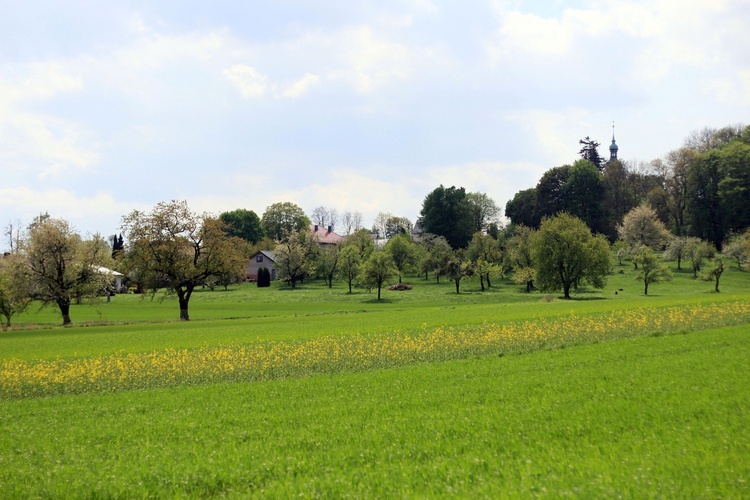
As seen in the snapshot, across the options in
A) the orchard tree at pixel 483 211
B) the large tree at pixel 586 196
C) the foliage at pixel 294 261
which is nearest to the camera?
the foliage at pixel 294 261

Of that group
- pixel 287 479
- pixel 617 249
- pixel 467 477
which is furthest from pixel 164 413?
pixel 617 249

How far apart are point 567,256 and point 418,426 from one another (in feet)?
215

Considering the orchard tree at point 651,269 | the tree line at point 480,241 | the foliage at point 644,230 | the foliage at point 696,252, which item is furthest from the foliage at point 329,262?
the foliage at point 696,252

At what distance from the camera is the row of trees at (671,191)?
101562 mm

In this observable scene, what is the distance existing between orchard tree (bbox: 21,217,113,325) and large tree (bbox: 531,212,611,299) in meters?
56.2

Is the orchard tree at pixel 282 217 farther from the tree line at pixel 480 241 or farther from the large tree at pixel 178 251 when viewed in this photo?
the large tree at pixel 178 251

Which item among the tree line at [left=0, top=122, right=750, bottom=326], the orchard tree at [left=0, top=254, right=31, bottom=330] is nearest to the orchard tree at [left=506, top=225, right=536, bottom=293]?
the tree line at [left=0, top=122, right=750, bottom=326]

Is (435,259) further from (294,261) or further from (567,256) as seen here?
(567,256)

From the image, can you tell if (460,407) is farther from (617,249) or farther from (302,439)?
(617,249)

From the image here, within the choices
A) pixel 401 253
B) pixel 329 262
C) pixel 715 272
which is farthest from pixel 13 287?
pixel 715 272

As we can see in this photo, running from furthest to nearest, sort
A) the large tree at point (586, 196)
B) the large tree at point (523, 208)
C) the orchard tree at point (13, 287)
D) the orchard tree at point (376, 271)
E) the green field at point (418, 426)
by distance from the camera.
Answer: the large tree at point (523, 208), the large tree at point (586, 196), the orchard tree at point (376, 271), the orchard tree at point (13, 287), the green field at point (418, 426)

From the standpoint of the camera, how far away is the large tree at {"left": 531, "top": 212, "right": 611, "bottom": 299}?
7112 centimetres

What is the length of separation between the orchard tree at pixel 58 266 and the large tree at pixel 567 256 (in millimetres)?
56243

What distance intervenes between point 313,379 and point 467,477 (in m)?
10.5
